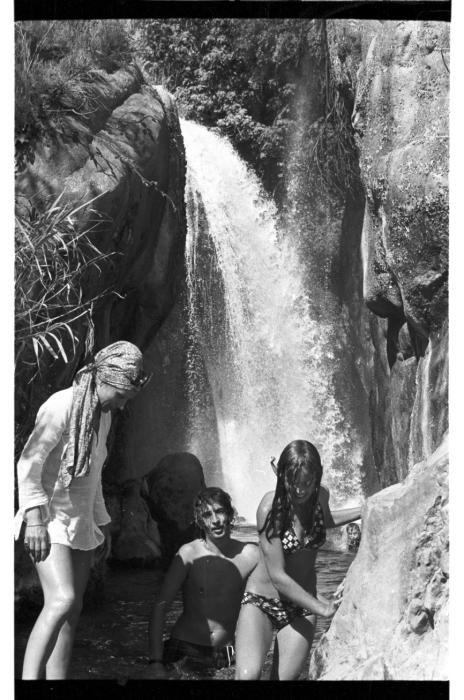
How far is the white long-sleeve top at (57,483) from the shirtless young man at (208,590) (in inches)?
20.9

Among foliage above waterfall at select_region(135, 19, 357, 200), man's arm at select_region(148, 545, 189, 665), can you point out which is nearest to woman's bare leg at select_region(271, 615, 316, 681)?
man's arm at select_region(148, 545, 189, 665)

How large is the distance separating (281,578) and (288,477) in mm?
584

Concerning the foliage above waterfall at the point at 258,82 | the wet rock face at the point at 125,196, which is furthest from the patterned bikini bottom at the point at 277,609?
the foliage above waterfall at the point at 258,82

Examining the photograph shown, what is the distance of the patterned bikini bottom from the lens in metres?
5.80

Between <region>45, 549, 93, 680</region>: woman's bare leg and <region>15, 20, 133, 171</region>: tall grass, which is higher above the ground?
<region>15, 20, 133, 171</region>: tall grass

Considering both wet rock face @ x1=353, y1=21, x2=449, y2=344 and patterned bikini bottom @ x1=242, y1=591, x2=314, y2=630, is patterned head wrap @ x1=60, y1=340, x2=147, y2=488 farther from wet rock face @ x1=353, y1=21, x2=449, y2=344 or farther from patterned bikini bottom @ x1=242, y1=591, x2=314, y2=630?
wet rock face @ x1=353, y1=21, x2=449, y2=344

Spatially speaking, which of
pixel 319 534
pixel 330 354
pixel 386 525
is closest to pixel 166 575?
pixel 319 534

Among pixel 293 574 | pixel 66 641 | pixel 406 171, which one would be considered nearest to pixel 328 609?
pixel 293 574

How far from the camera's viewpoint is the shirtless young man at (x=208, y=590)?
19.1 feet

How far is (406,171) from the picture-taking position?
20.8 ft

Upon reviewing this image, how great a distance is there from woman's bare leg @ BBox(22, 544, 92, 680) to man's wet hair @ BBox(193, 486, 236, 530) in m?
0.78

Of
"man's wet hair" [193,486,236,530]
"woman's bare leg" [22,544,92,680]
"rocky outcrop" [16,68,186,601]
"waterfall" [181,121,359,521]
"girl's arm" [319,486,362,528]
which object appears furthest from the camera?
"waterfall" [181,121,359,521]
